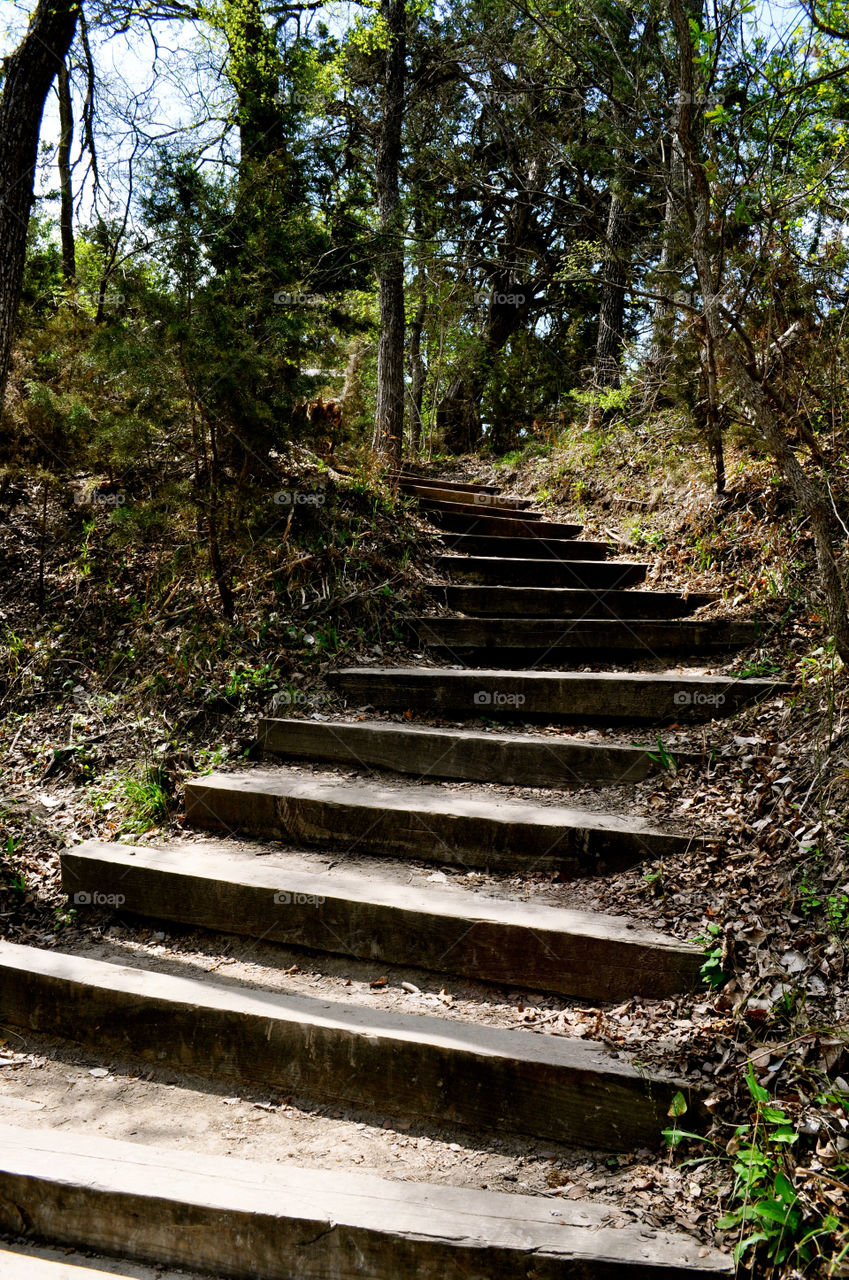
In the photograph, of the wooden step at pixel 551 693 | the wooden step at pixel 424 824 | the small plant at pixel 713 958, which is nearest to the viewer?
the small plant at pixel 713 958

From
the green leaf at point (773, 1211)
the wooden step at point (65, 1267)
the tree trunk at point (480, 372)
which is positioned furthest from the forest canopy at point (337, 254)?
the tree trunk at point (480, 372)

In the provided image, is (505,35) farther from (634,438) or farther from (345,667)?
(345,667)

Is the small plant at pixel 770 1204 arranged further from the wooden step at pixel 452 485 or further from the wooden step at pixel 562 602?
the wooden step at pixel 452 485

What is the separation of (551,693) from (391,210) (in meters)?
6.23

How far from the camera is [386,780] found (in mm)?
3543

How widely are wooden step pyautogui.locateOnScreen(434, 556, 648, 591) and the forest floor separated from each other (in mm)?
256

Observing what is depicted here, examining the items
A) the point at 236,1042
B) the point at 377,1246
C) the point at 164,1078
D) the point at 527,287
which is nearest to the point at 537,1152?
the point at 377,1246

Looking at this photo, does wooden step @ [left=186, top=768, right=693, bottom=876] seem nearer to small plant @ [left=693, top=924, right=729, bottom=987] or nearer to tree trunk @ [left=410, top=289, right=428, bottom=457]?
small plant @ [left=693, top=924, right=729, bottom=987]

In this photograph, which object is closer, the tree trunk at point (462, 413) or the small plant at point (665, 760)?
the small plant at point (665, 760)

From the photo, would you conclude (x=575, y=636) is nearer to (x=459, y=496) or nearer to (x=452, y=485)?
(x=459, y=496)

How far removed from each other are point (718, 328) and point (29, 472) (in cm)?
442

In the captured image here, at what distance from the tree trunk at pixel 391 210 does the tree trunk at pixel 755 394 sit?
4771 millimetres

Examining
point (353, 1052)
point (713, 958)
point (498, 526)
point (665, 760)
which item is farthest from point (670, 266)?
point (353, 1052)

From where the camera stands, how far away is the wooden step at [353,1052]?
6.88ft
